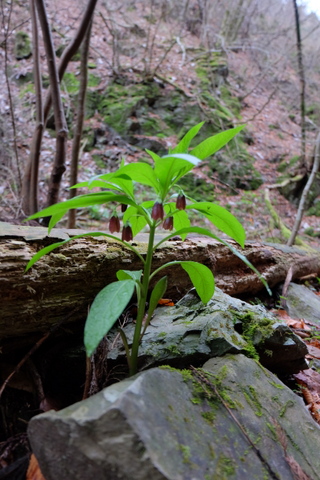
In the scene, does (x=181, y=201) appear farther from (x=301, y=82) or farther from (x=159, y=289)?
(x=301, y=82)

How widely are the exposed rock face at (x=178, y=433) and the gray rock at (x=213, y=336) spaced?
14 cm

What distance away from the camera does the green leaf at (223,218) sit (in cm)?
140

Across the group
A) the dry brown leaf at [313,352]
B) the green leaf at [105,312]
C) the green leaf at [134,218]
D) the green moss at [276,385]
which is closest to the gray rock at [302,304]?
the dry brown leaf at [313,352]

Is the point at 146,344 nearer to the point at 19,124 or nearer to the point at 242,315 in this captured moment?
the point at 242,315

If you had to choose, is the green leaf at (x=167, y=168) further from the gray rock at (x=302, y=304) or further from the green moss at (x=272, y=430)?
the gray rock at (x=302, y=304)

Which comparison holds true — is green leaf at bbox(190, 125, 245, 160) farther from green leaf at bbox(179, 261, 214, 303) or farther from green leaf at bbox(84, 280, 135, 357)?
green leaf at bbox(84, 280, 135, 357)

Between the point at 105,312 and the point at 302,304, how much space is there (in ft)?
8.93

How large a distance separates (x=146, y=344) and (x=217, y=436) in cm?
59

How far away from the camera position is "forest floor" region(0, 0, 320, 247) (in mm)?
5496

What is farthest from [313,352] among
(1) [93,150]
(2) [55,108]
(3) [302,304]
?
(1) [93,150]

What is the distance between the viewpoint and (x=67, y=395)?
1532 mm

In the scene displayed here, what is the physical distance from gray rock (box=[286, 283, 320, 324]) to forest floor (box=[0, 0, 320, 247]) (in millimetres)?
2130

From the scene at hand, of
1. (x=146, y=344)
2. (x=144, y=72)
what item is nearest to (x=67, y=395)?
(x=146, y=344)

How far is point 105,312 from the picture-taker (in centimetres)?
100
